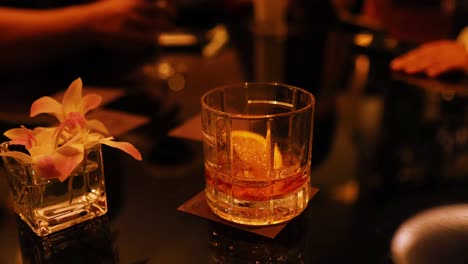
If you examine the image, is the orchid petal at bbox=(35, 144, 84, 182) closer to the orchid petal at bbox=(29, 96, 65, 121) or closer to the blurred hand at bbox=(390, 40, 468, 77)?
the orchid petal at bbox=(29, 96, 65, 121)

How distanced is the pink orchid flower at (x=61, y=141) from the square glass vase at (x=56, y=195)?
16 mm

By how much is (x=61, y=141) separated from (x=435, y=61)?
0.90 meters

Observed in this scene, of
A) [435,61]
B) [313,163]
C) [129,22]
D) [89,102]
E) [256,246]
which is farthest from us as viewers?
[129,22]

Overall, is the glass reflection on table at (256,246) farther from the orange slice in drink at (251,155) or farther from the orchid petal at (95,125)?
the orchid petal at (95,125)

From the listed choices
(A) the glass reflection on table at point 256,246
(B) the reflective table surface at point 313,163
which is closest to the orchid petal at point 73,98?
(B) the reflective table surface at point 313,163

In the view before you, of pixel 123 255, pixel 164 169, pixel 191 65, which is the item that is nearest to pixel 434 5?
pixel 191 65

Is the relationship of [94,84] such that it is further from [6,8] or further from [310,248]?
[310,248]

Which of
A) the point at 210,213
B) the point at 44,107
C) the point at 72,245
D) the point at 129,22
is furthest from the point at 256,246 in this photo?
the point at 129,22

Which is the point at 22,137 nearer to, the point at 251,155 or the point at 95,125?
the point at 95,125

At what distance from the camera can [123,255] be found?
20.8 inches

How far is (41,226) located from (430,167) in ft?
1.80

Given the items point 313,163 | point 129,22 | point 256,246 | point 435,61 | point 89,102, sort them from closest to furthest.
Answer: point 256,246 → point 89,102 → point 313,163 → point 435,61 → point 129,22

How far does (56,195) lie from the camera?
0.56 m

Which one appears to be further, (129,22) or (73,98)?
(129,22)
